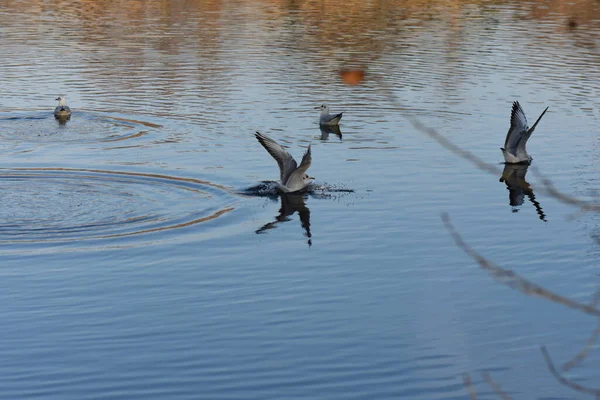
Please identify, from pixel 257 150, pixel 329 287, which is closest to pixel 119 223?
pixel 329 287

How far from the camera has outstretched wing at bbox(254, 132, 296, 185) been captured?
19.6m

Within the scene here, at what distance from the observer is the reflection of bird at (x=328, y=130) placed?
1000 inches

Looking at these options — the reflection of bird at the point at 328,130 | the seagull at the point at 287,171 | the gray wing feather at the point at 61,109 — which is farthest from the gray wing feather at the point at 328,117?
the gray wing feather at the point at 61,109

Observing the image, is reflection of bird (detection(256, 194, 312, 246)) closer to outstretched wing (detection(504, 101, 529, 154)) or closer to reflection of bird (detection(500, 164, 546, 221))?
reflection of bird (detection(500, 164, 546, 221))

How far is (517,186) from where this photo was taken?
21.2 m

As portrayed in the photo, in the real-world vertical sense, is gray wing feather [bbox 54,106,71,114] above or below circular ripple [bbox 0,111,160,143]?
above

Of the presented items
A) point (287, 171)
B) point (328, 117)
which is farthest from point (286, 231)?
point (328, 117)

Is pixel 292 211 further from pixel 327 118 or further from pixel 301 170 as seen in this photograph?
pixel 327 118

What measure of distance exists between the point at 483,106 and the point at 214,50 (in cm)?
1329

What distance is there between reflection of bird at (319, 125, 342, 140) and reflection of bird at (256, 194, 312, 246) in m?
5.63

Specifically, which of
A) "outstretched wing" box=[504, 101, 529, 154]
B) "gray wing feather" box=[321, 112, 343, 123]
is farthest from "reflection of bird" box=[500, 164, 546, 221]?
"gray wing feather" box=[321, 112, 343, 123]

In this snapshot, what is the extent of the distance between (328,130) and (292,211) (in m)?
7.35

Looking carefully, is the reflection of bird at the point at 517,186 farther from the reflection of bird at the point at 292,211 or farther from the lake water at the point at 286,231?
the reflection of bird at the point at 292,211

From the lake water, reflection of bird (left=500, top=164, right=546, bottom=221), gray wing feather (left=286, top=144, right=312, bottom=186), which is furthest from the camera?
reflection of bird (left=500, top=164, right=546, bottom=221)
